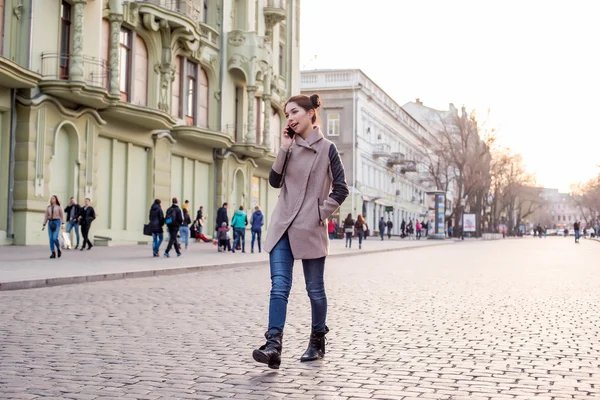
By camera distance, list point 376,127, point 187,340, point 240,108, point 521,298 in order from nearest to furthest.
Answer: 1. point 187,340
2. point 521,298
3. point 240,108
4. point 376,127

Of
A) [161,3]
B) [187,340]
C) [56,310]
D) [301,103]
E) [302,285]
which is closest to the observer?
[301,103]

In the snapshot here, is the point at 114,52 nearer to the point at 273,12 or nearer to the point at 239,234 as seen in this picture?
the point at 239,234

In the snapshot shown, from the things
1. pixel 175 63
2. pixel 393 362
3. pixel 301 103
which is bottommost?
pixel 393 362

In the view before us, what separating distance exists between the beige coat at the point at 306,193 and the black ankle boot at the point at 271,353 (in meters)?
0.62

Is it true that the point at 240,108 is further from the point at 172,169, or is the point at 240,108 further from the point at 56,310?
the point at 56,310

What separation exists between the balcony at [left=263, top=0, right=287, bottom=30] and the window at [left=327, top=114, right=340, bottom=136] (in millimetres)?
22964

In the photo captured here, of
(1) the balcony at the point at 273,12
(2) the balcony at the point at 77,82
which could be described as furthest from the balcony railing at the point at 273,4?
(2) the balcony at the point at 77,82

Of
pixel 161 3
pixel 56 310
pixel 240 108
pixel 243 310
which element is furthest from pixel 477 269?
pixel 240 108

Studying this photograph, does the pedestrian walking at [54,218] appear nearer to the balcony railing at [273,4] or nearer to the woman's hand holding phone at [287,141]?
the woman's hand holding phone at [287,141]

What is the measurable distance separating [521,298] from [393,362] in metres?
6.38

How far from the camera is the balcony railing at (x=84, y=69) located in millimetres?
24303

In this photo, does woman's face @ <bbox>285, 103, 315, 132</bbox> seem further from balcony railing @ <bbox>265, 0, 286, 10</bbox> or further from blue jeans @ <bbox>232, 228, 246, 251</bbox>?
balcony railing @ <bbox>265, 0, 286, 10</bbox>

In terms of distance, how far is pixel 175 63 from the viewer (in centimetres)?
→ 3238

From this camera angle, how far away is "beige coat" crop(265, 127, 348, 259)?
5906mm
